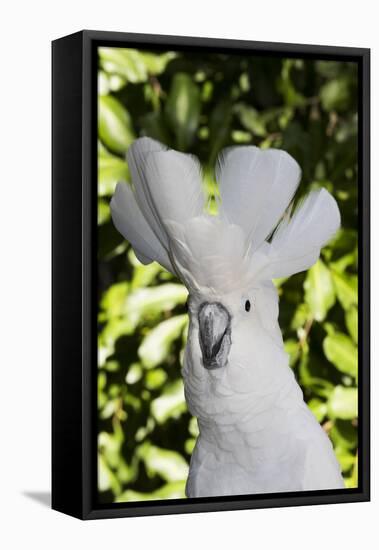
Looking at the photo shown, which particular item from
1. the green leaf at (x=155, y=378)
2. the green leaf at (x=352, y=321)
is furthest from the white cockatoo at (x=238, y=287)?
the green leaf at (x=352, y=321)

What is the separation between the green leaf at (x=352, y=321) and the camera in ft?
10.2

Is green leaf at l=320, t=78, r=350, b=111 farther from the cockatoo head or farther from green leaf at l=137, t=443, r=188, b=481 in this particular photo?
green leaf at l=137, t=443, r=188, b=481

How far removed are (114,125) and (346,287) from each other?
2.49 ft

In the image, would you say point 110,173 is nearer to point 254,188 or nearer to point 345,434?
point 254,188

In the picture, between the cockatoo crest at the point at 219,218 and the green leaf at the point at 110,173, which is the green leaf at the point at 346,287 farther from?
the green leaf at the point at 110,173

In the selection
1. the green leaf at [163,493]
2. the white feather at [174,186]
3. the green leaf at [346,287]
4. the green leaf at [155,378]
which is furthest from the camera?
the green leaf at [346,287]

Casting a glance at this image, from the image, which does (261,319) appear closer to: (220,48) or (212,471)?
(212,471)

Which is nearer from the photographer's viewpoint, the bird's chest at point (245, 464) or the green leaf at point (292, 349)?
the bird's chest at point (245, 464)

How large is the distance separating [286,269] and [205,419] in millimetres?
412

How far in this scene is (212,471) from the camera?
293 cm

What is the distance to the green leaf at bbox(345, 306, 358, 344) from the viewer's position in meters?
3.11

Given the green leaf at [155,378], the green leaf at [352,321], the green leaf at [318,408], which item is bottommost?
the green leaf at [318,408]

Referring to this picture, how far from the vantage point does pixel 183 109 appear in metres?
2.96

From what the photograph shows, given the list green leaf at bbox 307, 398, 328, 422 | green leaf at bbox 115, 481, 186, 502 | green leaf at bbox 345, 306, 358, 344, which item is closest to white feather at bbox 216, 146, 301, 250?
green leaf at bbox 345, 306, 358, 344
